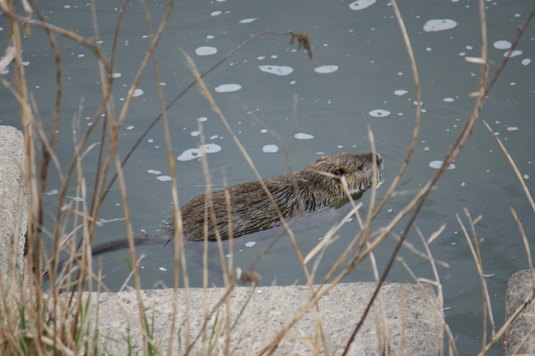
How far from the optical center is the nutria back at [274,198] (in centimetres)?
414

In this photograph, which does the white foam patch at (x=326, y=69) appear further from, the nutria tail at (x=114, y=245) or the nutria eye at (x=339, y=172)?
the nutria tail at (x=114, y=245)

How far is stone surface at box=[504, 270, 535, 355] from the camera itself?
8.60 ft

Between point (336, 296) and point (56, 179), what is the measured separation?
2.73 m

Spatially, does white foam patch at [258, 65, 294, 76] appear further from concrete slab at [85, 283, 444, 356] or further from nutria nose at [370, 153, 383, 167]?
concrete slab at [85, 283, 444, 356]

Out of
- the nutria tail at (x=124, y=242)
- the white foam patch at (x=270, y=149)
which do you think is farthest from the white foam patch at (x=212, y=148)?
the nutria tail at (x=124, y=242)

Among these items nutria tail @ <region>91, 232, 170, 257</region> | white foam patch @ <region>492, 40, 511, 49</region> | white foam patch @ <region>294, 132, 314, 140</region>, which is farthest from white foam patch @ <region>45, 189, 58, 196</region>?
white foam patch @ <region>492, 40, 511, 49</region>

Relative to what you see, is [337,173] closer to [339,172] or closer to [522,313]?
[339,172]

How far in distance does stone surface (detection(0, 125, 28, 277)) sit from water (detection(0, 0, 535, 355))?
45cm

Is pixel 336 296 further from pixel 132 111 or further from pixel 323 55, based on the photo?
pixel 323 55

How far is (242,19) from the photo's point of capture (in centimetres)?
652

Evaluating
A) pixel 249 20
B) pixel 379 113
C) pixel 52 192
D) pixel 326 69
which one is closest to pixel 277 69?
pixel 326 69

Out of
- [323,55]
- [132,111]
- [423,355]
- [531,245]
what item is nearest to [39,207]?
[423,355]

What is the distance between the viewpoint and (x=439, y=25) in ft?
20.6

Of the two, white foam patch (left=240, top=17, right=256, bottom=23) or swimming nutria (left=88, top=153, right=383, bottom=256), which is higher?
white foam patch (left=240, top=17, right=256, bottom=23)
